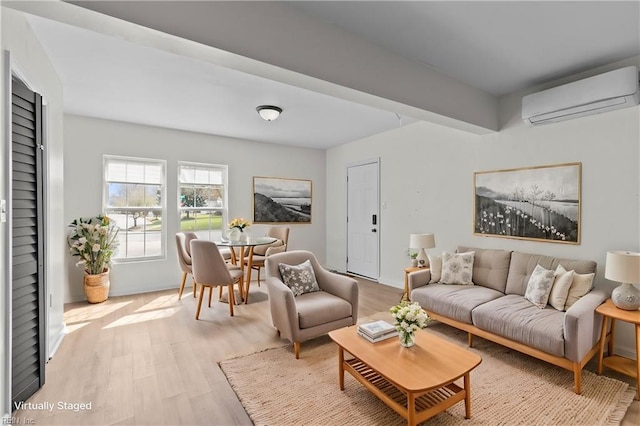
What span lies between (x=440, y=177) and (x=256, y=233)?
3.32m

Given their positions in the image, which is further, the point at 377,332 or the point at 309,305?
the point at 309,305

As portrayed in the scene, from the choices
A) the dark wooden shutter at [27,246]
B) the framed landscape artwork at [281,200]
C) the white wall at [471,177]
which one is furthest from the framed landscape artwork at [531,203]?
the dark wooden shutter at [27,246]

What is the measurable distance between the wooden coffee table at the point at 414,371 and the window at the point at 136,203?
3.87 metres

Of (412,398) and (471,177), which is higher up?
(471,177)

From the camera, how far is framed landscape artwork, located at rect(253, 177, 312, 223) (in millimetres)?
5777

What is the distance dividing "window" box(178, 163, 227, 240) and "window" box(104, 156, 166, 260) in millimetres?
307

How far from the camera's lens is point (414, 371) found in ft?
6.00

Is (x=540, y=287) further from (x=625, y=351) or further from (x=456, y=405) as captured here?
(x=456, y=405)

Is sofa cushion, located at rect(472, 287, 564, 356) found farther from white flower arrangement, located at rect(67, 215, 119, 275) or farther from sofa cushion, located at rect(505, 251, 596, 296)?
white flower arrangement, located at rect(67, 215, 119, 275)

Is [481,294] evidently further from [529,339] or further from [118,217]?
[118,217]

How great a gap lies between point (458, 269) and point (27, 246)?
12.6ft

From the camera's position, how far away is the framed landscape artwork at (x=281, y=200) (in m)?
5.78

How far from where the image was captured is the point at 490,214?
374 centimetres

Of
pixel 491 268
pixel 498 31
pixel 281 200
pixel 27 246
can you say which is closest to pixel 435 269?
pixel 491 268
